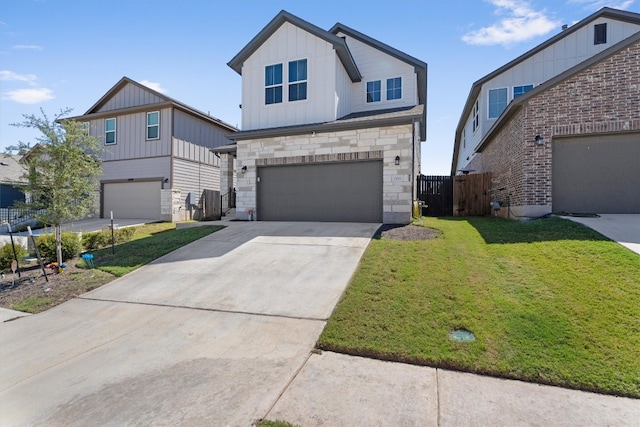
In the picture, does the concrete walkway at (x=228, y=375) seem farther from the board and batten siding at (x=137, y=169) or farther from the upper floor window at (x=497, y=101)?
the upper floor window at (x=497, y=101)

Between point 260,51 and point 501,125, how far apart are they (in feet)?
33.0

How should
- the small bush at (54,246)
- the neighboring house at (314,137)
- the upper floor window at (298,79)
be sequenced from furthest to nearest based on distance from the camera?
the upper floor window at (298,79), the neighboring house at (314,137), the small bush at (54,246)

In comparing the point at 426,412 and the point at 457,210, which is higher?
the point at 457,210

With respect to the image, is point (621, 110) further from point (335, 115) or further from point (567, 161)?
point (335, 115)

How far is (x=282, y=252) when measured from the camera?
7.88 m

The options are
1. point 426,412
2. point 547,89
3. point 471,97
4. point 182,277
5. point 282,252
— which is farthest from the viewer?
point 471,97

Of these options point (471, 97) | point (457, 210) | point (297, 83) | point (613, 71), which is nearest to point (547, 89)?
point (613, 71)

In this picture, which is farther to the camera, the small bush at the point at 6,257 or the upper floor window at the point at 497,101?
the upper floor window at the point at 497,101

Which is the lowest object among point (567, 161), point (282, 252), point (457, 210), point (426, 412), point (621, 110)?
point (426, 412)

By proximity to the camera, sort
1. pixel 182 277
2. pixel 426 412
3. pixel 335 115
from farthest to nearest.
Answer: pixel 335 115
pixel 182 277
pixel 426 412

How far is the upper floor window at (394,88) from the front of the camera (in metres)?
15.0

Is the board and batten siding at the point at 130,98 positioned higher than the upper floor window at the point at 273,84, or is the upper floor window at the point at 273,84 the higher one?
the board and batten siding at the point at 130,98

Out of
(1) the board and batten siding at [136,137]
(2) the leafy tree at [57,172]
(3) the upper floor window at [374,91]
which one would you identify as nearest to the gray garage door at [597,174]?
(3) the upper floor window at [374,91]

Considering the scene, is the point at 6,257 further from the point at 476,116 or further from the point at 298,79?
the point at 476,116
